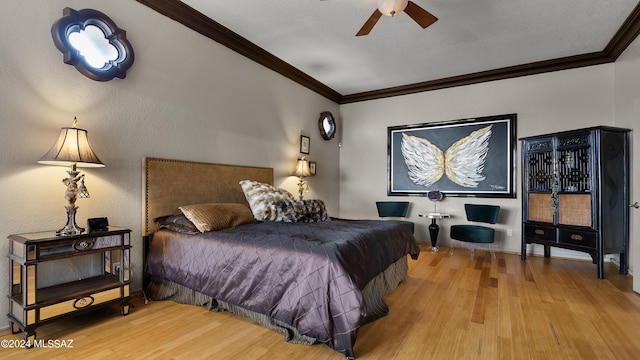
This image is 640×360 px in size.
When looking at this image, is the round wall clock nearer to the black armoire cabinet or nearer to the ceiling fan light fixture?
the ceiling fan light fixture

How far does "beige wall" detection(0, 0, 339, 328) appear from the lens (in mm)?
2014

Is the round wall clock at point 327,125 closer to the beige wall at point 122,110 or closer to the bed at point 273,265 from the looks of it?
the beige wall at point 122,110

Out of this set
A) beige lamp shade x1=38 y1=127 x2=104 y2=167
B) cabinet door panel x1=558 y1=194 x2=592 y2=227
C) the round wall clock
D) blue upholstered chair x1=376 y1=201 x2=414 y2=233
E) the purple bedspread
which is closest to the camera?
the purple bedspread

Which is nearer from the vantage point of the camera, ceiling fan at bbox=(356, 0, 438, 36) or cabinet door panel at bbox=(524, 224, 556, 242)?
ceiling fan at bbox=(356, 0, 438, 36)

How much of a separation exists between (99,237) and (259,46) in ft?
9.32

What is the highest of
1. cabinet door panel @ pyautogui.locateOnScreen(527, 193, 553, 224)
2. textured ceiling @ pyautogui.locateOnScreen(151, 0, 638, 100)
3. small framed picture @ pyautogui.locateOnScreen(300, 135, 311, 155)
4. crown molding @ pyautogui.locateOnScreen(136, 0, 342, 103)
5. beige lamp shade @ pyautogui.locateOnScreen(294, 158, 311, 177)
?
textured ceiling @ pyautogui.locateOnScreen(151, 0, 638, 100)

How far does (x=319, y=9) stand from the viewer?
2979mm

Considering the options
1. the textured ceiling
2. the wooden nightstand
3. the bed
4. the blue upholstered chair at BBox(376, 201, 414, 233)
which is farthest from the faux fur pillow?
the blue upholstered chair at BBox(376, 201, 414, 233)

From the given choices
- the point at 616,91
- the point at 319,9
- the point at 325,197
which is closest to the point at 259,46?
the point at 319,9

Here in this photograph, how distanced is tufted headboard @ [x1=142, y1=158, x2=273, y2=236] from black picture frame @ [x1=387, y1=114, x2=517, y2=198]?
2995 millimetres

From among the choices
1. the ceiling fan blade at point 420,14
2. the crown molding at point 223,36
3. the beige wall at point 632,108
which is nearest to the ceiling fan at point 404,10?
the ceiling fan blade at point 420,14

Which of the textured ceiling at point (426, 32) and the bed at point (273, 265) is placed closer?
the bed at point (273, 265)

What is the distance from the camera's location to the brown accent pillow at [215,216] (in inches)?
99.3

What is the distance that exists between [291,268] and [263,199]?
1422 millimetres
